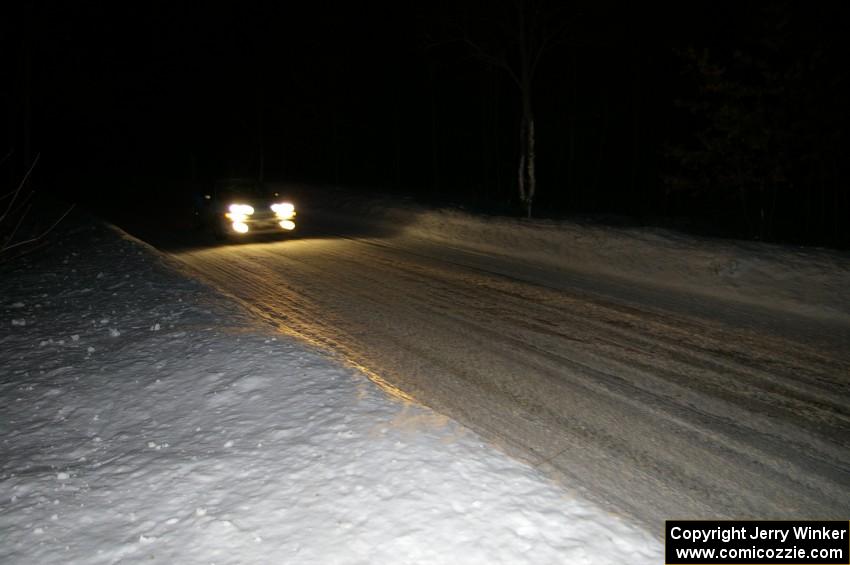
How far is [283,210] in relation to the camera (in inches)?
614

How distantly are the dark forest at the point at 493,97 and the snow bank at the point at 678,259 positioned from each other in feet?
16.4

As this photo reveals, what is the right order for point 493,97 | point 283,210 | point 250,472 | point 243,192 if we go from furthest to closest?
point 493,97 → point 243,192 → point 283,210 → point 250,472

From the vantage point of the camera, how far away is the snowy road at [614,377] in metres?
3.86

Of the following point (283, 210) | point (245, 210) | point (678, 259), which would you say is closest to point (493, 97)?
point (283, 210)

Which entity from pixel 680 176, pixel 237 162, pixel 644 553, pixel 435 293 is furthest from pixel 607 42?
pixel 237 162

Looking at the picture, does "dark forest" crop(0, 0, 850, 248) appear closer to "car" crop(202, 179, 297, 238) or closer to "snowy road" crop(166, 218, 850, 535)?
"car" crop(202, 179, 297, 238)

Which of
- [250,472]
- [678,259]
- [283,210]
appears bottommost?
[250,472]

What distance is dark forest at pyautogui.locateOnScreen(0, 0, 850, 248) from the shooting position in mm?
15977

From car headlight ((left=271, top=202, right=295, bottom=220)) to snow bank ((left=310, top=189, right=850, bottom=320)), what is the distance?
3.25 meters

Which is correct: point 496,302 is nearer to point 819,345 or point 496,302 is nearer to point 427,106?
point 819,345

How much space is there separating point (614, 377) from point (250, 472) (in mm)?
3623

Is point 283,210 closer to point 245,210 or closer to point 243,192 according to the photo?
point 245,210

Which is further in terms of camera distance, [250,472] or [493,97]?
[493,97]

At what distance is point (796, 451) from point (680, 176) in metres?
15.0
